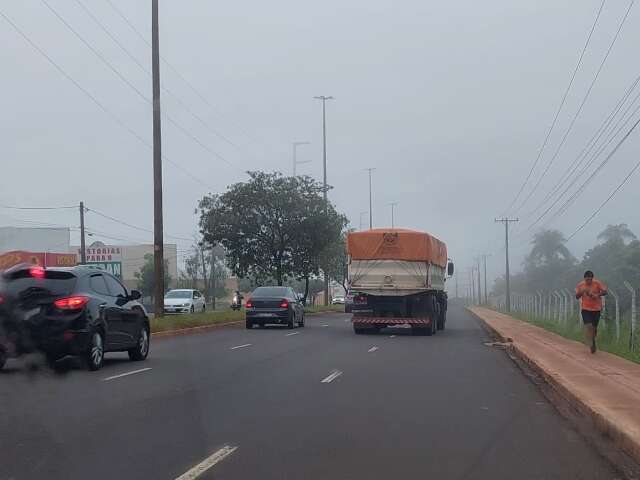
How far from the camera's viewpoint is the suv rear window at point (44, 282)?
46.0ft

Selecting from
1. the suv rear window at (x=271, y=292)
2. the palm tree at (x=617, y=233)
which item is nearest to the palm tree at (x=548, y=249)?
the palm tree at (x=617, y=233)

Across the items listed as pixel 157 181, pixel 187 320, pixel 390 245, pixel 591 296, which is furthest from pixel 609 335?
pixel 157 181

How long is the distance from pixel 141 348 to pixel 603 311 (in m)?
14.6

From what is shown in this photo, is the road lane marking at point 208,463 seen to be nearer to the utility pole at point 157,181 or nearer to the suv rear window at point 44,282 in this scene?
the suv rear window at point 44,282

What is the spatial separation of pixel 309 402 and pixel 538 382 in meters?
5.15

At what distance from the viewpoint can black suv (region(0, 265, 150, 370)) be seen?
46.4ft

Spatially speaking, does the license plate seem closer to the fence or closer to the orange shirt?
the orange shirt

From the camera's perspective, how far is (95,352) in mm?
15641

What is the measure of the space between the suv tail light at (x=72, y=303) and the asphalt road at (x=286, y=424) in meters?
1.15

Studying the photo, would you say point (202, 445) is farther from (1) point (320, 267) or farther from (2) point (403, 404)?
(1) point (320, 267)

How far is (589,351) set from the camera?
67.3 feet

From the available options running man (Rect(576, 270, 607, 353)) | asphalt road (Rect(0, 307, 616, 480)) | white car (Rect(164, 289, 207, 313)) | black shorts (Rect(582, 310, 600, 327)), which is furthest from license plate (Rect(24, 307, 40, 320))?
white car (Rect(164, 289, 207, 313))

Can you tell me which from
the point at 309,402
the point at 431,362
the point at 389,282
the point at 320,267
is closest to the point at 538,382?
the point at 431,362

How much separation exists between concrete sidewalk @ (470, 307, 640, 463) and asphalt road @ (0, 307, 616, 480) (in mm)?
431
